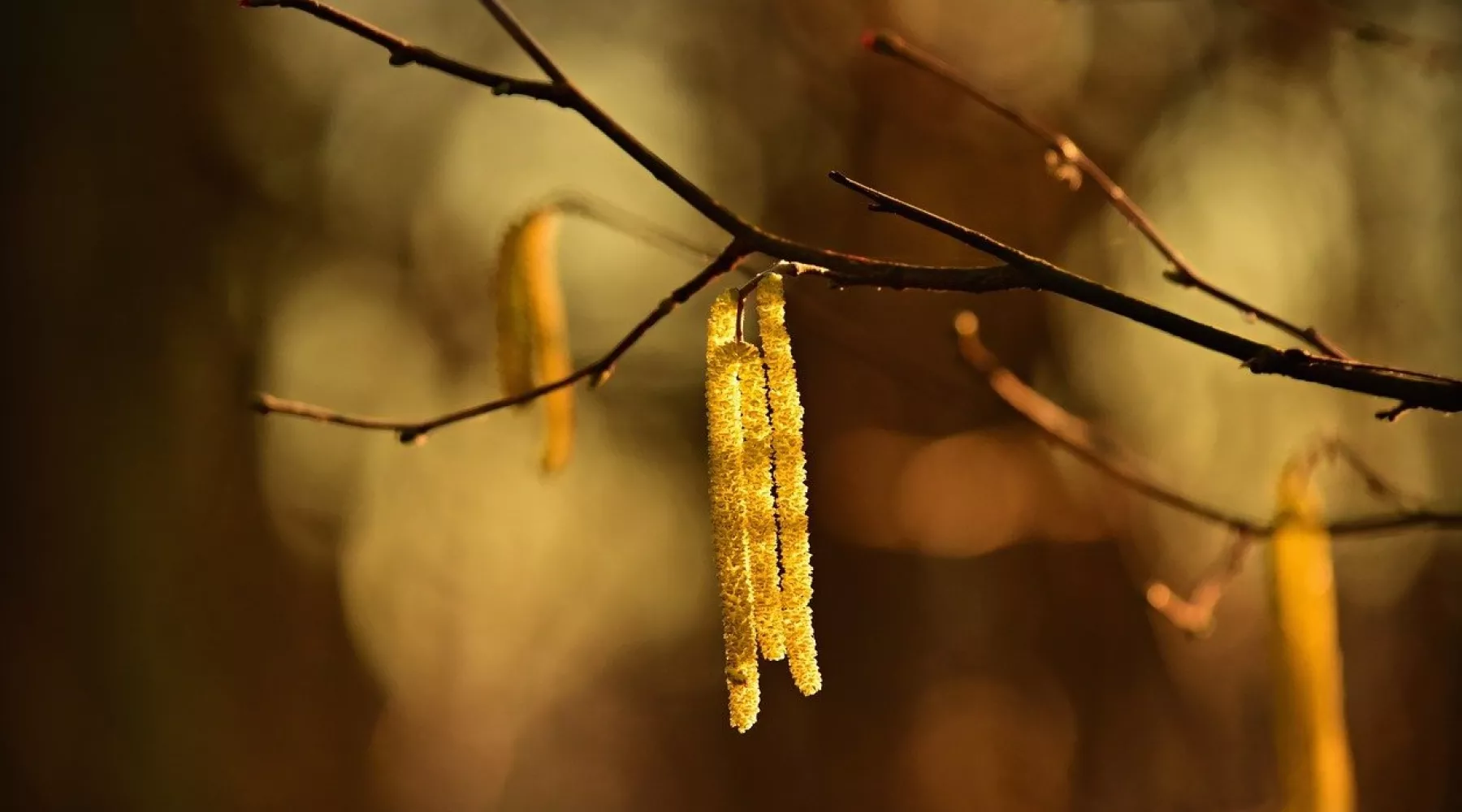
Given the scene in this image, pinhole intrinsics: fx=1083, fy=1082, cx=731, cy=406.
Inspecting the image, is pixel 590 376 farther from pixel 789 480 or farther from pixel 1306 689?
pixel 1306 689

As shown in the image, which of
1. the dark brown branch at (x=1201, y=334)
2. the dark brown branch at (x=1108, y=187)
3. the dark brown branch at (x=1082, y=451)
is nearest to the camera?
the dark brown branch at (x=1201, y=334)

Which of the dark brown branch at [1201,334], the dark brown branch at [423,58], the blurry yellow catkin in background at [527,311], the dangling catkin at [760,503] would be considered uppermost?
the dark brown branch at [423,58]

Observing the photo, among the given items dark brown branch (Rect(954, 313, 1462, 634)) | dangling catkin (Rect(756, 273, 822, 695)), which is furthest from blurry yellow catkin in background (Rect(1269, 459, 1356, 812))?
dangling catkin (Rect(756, 273, 822, 695))

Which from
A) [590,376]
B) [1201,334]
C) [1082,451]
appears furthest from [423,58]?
[1082,451]

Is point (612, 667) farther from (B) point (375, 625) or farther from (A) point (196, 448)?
(A) point (196, 448)

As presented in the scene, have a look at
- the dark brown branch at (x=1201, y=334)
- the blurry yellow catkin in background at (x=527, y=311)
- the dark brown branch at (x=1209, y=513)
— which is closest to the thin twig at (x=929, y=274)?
the dark brown branch at (x=1201, y=334)

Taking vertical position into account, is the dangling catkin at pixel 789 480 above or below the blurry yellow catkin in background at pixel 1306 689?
above

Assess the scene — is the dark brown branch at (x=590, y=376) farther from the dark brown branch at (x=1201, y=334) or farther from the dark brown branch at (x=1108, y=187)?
the dark brown branch at (x=1108, y=187)
